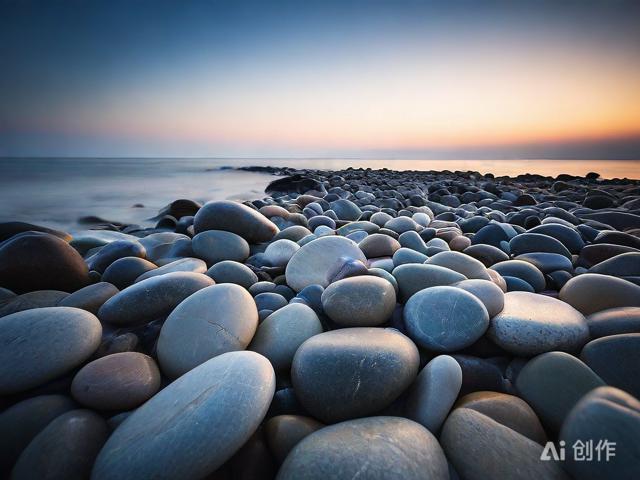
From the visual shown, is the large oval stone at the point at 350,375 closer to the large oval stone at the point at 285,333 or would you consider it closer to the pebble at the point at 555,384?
the large oval stone at the point at 285,333

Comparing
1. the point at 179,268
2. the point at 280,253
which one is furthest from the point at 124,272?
the point at 280,253

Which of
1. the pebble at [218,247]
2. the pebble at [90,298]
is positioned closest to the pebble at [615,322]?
the pebble at [218,247]

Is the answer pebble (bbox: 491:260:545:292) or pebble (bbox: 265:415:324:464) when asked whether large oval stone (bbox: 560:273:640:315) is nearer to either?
pebble (bbox: 491:260:545:292)

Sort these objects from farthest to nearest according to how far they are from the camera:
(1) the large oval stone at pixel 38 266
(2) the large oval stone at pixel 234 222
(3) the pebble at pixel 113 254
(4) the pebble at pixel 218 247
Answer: (2) the large oval stone at pixel 234 222
(4) the pebble at pixel 218 247
(3) the pebble at pixel 113 254
(1) the large oval stone at pixel 38 266

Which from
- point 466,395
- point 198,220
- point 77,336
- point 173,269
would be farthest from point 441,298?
point 198,220

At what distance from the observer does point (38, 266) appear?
1601 mm

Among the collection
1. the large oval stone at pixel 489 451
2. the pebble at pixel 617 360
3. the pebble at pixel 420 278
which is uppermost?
the pebble at pixel 420 278

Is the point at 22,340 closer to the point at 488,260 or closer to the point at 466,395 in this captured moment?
the point at 466,395

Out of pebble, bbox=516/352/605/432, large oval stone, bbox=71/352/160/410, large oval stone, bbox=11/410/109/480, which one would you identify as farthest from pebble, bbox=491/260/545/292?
large oval stone, bbox=11/410/109/480

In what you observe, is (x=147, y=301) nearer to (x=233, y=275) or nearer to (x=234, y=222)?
(x=233, y=275)

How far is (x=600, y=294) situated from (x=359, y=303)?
1.03 m

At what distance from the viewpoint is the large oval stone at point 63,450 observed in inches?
30.1

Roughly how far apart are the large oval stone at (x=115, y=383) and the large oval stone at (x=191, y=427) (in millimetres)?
113

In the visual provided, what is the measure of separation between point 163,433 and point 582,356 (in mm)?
1276
